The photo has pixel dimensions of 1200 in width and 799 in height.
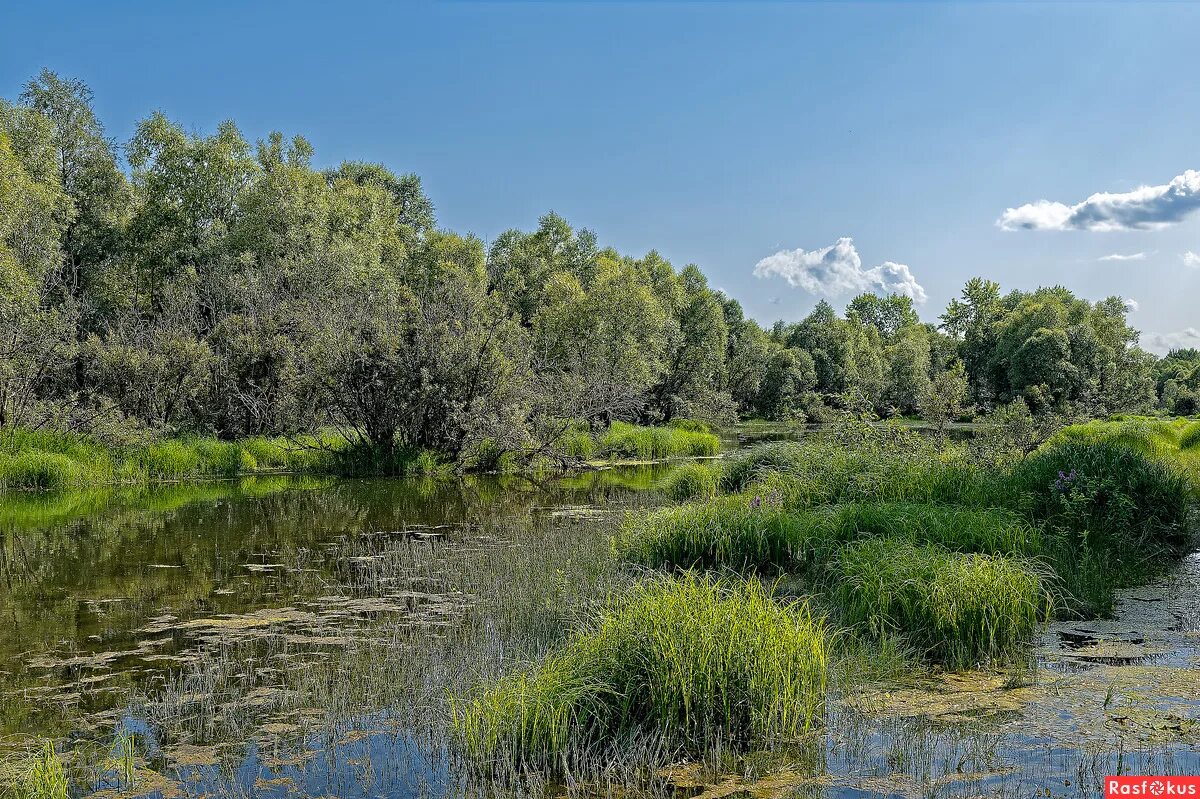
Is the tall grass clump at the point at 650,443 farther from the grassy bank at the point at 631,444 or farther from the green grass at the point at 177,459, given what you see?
the green grass at the point at 177,459

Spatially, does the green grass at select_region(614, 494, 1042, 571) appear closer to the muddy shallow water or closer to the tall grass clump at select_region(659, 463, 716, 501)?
the muddy shallow water

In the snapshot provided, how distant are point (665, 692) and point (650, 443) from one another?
98.5 ft

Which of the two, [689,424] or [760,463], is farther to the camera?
[689,424]

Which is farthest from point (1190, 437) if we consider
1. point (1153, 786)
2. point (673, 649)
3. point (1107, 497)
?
point (673, 649)

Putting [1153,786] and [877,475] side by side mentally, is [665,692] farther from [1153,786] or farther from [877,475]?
[877,475]

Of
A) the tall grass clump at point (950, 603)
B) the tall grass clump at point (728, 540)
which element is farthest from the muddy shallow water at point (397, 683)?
the tall grass clump at point (728, 540)

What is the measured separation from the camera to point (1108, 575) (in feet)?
35.3

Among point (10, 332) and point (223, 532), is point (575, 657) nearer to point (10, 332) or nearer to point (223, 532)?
point (223, 532)

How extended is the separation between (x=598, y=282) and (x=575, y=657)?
4528cm

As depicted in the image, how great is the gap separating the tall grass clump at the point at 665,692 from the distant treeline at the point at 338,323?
437 inches

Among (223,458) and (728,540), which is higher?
(223,458)

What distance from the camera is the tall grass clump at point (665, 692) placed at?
6.09 metres

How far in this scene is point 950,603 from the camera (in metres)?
8.22

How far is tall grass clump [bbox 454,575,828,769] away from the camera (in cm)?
609
